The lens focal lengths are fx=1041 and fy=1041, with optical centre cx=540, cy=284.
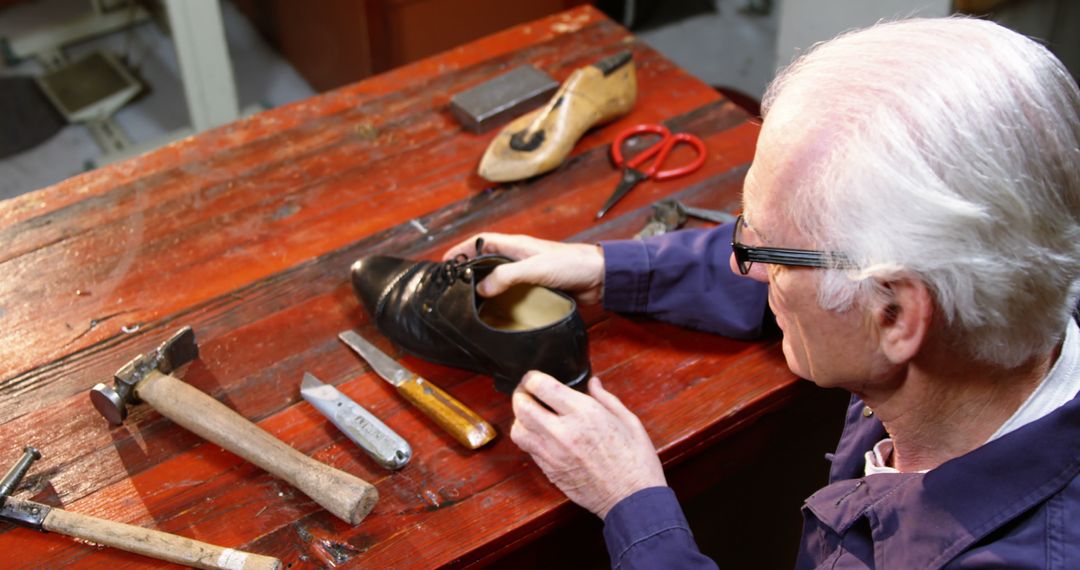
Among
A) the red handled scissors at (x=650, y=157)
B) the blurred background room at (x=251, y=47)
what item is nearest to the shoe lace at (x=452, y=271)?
the red handled scissors at (x=650, y=157)

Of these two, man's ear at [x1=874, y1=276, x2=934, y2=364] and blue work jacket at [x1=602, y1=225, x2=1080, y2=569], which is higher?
man's ear at [x1=874, y1=276, x2=934, y2=364]

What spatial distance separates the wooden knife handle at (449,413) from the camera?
1.39 m

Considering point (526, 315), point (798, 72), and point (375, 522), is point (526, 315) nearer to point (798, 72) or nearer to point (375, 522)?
point (375, 522)

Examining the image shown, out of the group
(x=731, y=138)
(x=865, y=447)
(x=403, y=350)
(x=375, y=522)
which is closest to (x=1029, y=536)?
(x=865, y=447)

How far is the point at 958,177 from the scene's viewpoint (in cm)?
96

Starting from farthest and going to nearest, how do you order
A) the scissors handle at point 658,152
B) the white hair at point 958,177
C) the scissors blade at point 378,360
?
1. the scissors handle at point 658,152
2. the scissors blade at point 378,360
3. the white hair at point 958,177

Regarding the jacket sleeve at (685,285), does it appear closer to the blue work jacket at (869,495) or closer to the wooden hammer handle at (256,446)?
the blue work jacket at (869,495)

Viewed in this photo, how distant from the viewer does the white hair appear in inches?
38.0

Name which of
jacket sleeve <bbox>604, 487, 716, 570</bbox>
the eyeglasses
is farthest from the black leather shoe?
the eyeglasses

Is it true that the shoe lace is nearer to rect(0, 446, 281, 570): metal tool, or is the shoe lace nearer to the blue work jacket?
the blue work jacket

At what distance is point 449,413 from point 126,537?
429mm

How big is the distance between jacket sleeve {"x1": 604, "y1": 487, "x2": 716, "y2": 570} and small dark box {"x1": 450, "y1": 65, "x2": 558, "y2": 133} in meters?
0.88

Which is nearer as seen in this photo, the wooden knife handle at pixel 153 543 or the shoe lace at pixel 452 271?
the wooden knife handle at pixel 153 543

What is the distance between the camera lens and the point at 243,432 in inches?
53.9
